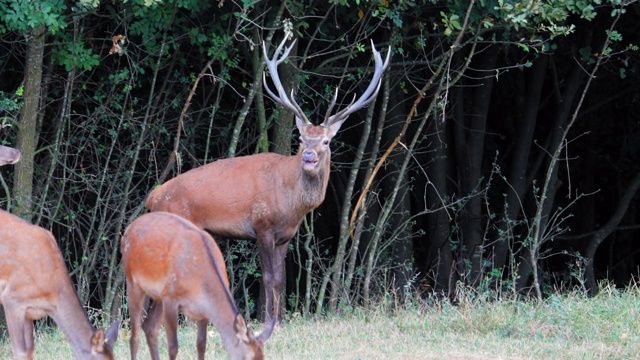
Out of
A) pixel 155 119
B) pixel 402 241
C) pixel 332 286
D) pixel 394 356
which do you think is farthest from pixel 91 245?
pixel 394 356

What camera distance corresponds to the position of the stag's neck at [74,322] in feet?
25.4

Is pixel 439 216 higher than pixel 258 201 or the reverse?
the reverse

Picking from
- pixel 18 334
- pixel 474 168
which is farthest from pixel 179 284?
pixel 474 168

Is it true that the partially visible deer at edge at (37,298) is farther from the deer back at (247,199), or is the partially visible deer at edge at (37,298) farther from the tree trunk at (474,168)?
the tree trunk at (474,168)

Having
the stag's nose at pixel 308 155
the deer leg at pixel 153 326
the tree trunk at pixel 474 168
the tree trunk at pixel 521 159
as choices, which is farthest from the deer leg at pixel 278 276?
the tree trunk at pixel 521 159

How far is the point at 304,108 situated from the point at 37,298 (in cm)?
565

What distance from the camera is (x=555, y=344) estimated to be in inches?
342

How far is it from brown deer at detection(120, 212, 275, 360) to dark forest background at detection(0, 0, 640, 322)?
2.75m

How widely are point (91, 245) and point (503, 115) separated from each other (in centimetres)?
658

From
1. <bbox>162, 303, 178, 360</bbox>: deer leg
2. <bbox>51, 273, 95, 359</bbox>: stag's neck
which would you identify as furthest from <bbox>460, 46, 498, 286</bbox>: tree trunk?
<bbox>51, 273, 95, 359</bbox>: stag's neck

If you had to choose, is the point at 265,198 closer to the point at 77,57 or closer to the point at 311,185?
the point at 311,185

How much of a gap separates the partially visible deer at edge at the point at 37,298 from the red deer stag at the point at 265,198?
2.61 metres

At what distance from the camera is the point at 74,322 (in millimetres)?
7824

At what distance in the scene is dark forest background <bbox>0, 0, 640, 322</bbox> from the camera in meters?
11.2
